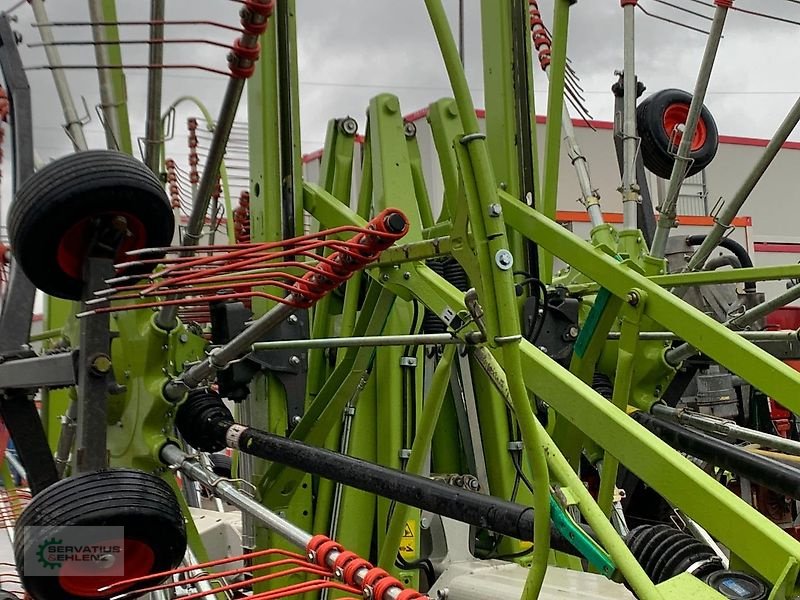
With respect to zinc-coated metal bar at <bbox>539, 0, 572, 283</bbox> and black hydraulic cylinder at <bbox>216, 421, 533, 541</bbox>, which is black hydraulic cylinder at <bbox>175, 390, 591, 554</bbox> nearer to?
black hydraulic cylinder at <bbox>216, 421, 533, 541</bbox>

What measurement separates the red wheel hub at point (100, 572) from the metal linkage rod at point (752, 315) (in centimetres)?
167

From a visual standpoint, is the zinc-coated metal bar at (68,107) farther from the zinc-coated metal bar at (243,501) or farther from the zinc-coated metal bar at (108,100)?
the zinc-coated metal bar at (243,501)

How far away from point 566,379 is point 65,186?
116cm

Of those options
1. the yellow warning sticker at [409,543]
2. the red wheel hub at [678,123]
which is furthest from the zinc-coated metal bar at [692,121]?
the yellow warning sticker at [409,543]

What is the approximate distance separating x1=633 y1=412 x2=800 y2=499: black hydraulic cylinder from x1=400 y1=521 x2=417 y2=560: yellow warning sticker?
80cm

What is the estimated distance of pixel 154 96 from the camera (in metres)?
2.63

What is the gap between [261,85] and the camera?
2.95 metres

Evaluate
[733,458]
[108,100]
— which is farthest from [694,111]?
[108,100]

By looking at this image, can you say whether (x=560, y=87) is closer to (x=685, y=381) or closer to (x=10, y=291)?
(x=685, y=381)

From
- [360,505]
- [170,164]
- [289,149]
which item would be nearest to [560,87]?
[289,149]

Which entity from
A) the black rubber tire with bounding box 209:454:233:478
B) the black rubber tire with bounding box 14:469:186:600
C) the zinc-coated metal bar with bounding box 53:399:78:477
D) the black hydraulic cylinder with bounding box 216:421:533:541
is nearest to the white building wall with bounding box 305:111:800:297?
the black rubber tire with bounding box 209:454:233:478

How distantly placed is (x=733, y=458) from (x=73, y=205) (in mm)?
1767

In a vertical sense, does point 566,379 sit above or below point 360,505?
above

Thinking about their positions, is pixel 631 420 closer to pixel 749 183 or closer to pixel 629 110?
pixel 749 183
